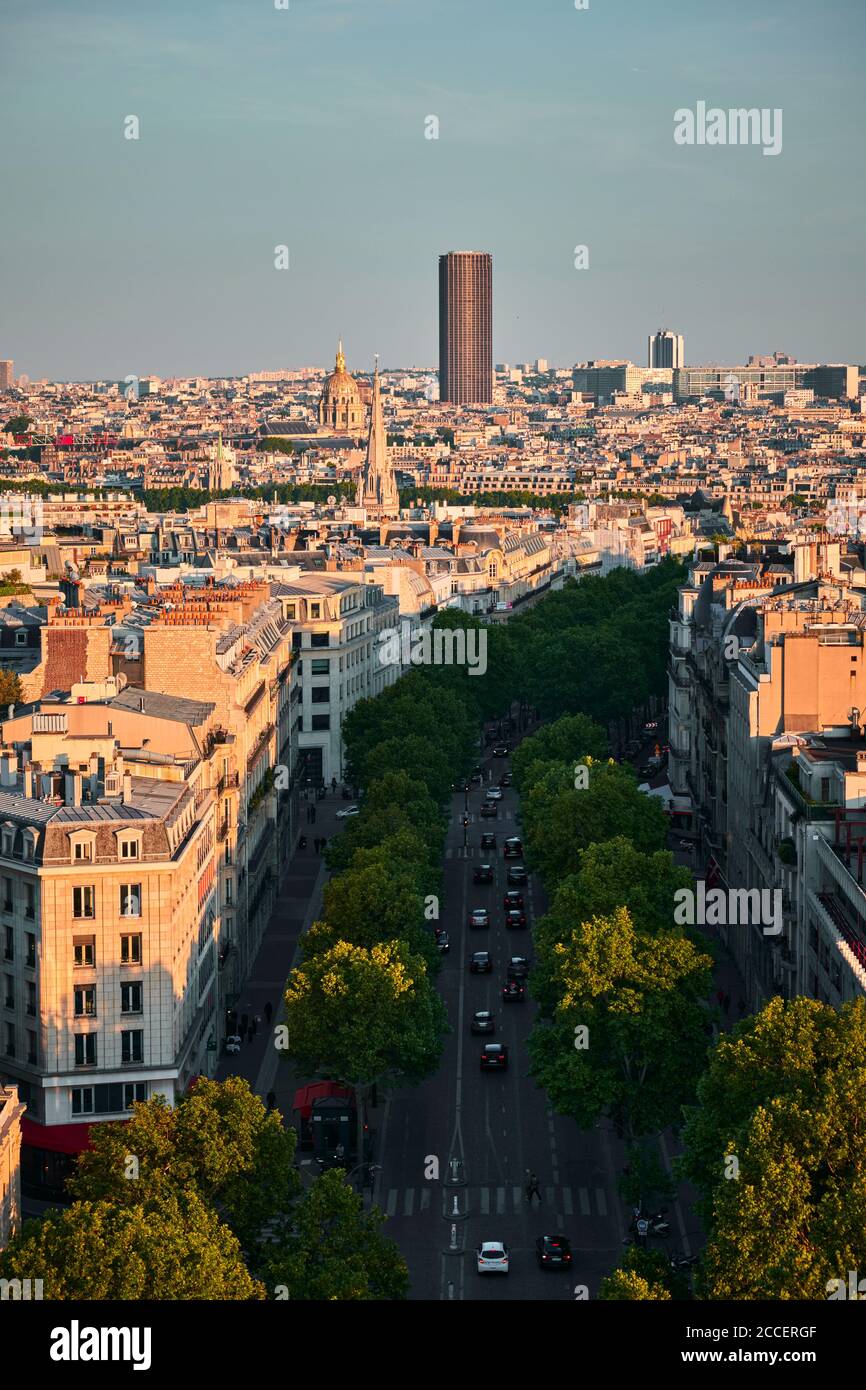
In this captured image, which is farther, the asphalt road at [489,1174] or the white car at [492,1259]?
the asphalt road at [489,1174]

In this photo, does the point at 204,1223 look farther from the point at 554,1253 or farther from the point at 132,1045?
the point at 132,1045

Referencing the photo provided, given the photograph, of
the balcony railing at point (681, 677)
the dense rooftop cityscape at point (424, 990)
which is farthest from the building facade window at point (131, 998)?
the balcony railing at point (681, 677)

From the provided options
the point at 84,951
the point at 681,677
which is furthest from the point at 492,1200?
the point at 681,677

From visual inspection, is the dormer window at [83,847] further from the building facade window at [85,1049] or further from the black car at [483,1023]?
the black car at [483,1023]

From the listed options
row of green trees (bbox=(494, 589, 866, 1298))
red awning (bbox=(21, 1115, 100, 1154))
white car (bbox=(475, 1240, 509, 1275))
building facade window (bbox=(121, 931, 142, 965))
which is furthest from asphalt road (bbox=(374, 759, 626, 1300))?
building facade window (bbox=(121, 931, 142, 965))
